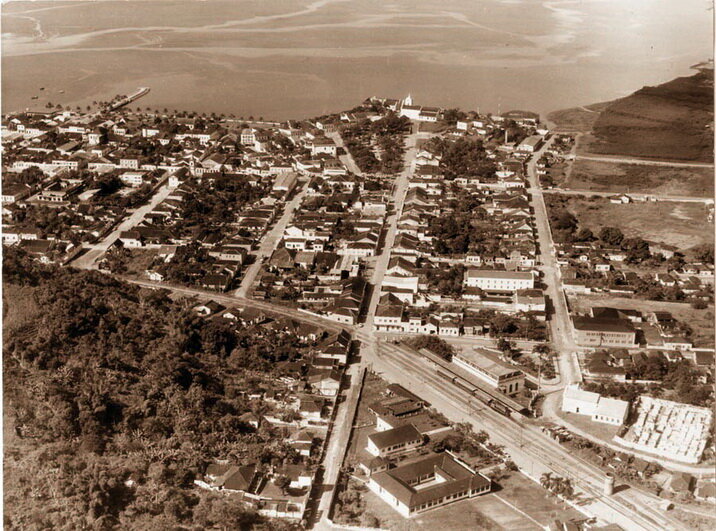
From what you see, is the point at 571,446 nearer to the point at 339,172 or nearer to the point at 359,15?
the point at 339,172

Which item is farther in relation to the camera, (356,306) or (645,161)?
(645,161)

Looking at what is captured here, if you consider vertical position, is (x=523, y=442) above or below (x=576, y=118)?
below

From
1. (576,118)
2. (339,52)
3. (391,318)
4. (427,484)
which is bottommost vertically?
(427,484)

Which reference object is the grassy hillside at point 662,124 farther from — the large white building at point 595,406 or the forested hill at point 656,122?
the large white building at point 595,406

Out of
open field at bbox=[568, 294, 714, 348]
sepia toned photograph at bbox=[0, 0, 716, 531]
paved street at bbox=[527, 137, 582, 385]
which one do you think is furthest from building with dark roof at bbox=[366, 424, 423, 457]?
open field at bbox=[568, 294, 714, 348]

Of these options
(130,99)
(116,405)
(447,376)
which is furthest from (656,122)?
(116,405)

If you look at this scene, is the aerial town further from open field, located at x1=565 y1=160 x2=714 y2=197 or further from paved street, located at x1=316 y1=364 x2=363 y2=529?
open field, located at x1=565 y1=160 x2=714 y2=197

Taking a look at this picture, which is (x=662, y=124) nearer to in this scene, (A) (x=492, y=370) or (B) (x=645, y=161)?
(B) (x=645, y=161)
